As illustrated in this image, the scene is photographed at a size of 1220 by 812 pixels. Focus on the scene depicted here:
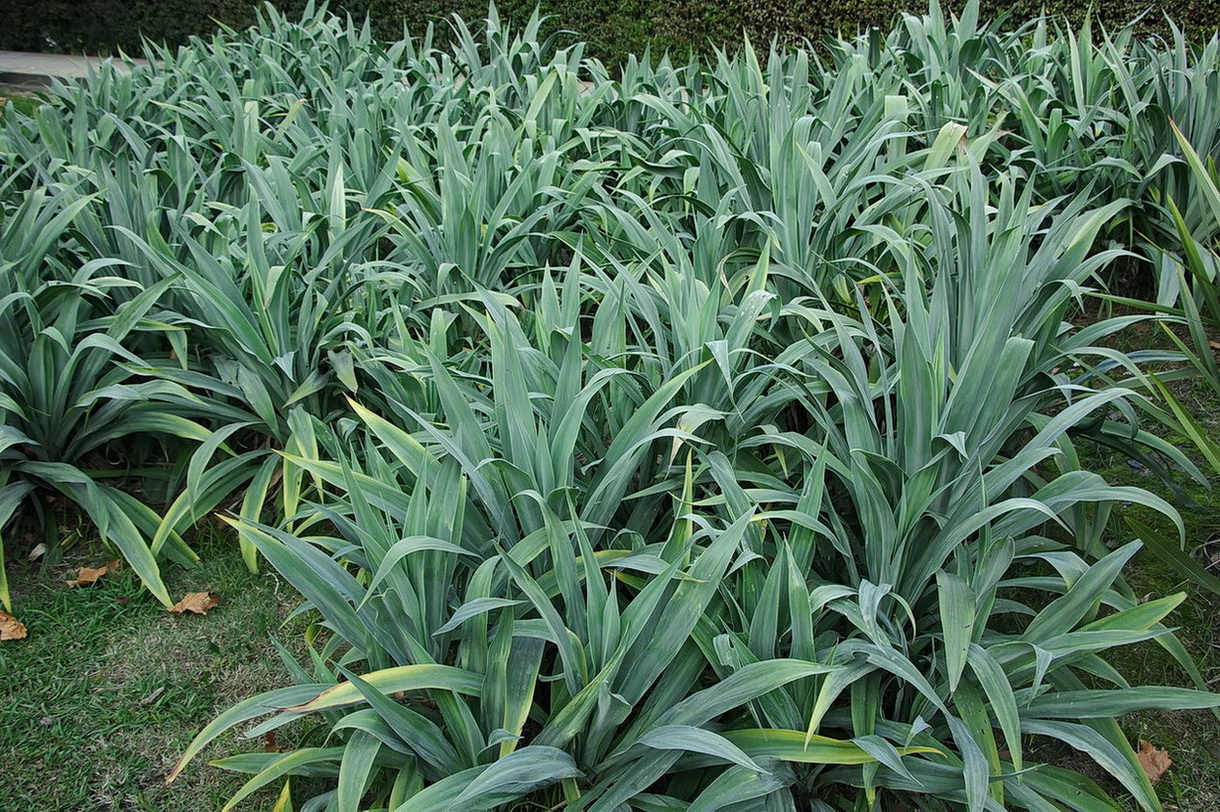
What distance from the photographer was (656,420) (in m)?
2.00

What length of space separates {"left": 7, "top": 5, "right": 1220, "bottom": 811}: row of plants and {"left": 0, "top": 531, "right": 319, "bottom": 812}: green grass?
117 mm

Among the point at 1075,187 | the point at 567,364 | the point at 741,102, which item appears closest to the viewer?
the point at 567,364

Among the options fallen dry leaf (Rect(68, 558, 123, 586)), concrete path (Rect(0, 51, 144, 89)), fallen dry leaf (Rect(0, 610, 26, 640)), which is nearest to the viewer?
fallen dry leaf (Rect(0, 610, 26, 640))

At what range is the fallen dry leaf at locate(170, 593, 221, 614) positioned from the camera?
228 cm

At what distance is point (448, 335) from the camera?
2.71m

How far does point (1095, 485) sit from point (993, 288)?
481 millimetres

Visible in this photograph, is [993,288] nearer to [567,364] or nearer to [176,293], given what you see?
[567,364]

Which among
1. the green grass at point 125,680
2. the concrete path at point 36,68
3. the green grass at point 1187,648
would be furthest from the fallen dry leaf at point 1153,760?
the concrete path at point 36,68

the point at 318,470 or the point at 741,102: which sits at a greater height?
the point at 741,102

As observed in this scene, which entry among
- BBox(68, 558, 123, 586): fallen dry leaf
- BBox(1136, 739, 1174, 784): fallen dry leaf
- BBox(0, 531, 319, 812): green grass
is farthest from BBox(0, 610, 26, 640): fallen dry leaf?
BBox(1136, 739, 1174, 784): fallen dry leaf

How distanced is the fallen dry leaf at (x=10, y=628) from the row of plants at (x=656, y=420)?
28 centimetres

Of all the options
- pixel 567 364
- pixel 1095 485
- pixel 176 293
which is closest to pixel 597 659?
pixel 567 364

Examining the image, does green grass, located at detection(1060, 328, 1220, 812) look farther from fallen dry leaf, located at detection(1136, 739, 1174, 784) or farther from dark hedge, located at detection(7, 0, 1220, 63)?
dark hedge, located at detection(7, 0, 1220, 63)

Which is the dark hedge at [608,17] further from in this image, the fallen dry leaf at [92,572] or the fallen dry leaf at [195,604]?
the fallen dry leaf at [195,604]
